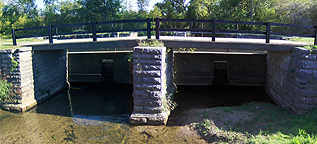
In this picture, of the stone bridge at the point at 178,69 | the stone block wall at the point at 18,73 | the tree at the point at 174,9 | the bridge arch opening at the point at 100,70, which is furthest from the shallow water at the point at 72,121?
the tree at the point at 174,9

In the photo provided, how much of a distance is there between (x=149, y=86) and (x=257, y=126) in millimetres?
3752

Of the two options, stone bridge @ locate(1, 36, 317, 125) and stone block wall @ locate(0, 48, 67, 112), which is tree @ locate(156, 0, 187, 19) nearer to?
stone bridge @ locate(1, 36, 317, 125)

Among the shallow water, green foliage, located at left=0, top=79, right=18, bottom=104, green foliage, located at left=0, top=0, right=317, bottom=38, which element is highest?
green foliage, located at left=0, top=0, right=317, bottom=38

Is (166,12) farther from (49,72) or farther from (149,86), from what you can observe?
(149,86)

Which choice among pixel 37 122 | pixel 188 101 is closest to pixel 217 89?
pixel 188 101

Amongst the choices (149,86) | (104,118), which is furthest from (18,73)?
(149,86)

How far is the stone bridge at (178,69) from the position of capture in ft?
31.0

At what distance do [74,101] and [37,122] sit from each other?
3211 millimetres

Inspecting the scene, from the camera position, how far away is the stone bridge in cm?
945

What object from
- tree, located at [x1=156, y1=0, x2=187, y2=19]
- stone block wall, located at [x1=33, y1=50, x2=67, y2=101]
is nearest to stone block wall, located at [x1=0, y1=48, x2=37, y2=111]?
stone block wall, located at [x1=33, y1=50, x2=67, y2=101]

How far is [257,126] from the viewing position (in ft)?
27.3

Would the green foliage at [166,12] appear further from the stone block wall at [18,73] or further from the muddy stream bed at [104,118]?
the stone block wall at [18,73]

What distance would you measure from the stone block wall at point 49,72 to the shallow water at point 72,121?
1.74 feet

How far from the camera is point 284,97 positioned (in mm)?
10805
